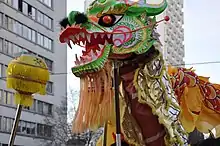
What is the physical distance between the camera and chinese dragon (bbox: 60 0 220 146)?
4.54 m

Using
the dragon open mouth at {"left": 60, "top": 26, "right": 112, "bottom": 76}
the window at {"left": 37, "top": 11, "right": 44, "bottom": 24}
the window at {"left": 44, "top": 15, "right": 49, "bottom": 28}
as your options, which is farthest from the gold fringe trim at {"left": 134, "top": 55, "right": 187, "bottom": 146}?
the window at {"left": 44, "top": 15, "right": 49, "bottom": 28}

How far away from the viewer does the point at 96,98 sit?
4.69 metres

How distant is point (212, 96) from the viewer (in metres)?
6.71

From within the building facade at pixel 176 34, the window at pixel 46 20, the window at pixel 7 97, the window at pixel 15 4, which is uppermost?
the building facade at pixel 176 34

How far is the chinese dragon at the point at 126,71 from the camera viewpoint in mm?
4539

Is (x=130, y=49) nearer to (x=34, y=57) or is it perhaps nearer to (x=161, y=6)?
(x=161, y=6)

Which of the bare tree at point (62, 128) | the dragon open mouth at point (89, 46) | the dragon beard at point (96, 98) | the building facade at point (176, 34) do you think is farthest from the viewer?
the building facade at point (176, 34)

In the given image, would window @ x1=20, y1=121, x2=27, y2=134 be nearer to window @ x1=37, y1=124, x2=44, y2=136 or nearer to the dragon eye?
window @ x1=37, y1=124, x2=44, y2=136

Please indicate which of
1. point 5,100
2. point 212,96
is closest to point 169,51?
point 5,100

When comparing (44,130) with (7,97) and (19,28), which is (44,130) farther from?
(19,28)

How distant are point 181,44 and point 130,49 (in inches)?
1979

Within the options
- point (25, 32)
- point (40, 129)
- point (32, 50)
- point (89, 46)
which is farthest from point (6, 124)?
point (89, 46)

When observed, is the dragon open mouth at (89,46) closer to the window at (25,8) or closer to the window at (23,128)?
the window at (25,8)

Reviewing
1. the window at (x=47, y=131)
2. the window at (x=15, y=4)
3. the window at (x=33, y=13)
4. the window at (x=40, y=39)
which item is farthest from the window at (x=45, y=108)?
the window at (x=15, y=4)
